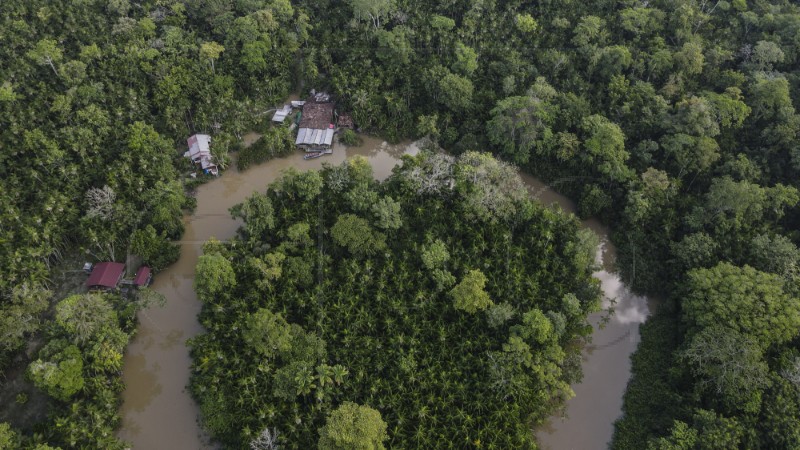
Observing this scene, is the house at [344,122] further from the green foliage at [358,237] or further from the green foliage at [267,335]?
the green foliage at [267,335]

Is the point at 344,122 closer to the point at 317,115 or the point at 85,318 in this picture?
the point at 317,115

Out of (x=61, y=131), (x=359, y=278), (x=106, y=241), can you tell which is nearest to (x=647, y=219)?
(x=359, y=278)

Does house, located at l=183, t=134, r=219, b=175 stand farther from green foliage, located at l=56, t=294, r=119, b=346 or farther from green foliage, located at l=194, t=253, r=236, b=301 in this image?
green foliage, located at l=56, t=294, r=119, b=346

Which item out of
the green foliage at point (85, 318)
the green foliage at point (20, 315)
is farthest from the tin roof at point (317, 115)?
the green foliage at point (20, 315)

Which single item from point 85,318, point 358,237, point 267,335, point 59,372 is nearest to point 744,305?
point 358,237

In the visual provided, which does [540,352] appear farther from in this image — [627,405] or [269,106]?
[269,106]
